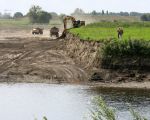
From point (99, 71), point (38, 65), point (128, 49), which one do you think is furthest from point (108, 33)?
point (99, 71)

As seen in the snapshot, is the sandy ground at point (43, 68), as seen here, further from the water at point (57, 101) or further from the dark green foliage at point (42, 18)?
the dark green foliage at point (42, 18)

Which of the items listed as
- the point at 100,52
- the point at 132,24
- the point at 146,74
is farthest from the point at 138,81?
the point at 132,24

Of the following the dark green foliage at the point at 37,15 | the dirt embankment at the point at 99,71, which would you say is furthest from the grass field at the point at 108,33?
the dark green foliage at the point at 37,15

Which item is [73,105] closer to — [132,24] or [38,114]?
[38,114]

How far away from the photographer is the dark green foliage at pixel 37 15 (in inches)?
6693

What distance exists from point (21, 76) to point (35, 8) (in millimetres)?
125203

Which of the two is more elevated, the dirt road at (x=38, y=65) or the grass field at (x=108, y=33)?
the grass field at (x=108, y=33)

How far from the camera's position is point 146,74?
47688 mm

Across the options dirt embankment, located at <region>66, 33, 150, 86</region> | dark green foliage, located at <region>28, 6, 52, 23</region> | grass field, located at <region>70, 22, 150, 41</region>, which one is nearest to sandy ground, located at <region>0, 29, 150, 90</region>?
dirt embankment, located at <region>66, 33, 150, 86</region>

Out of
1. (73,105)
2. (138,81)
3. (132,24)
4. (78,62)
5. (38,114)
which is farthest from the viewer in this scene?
(132,24)

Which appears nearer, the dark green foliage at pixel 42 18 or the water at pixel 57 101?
the water at pixel 57 101

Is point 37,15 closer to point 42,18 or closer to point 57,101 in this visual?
point 42,18

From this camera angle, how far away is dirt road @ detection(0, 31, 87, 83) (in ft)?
162

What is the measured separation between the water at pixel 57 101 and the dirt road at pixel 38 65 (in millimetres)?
3083
